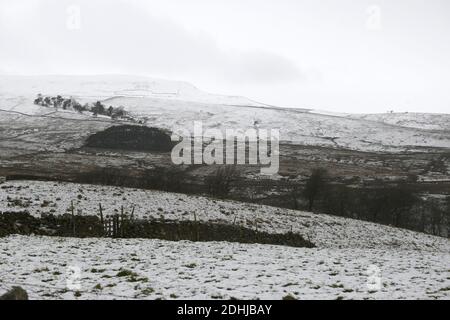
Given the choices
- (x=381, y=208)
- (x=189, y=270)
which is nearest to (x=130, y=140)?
(x=381, y=208)

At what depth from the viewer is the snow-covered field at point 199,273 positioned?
12.5 meters

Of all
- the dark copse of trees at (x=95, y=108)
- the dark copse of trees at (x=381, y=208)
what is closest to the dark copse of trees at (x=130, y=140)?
the dark copse of trees at (x=95, y=108)

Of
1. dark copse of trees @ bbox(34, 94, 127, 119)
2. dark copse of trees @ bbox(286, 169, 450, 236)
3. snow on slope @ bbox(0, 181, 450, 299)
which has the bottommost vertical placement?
dark copse of trees @ bbox(286, 169, 450, 236)

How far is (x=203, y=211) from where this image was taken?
1394 inches

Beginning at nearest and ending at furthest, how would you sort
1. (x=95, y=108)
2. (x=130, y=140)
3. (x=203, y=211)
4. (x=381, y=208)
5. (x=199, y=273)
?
(x=199, y=273), (x=203, y=211), (x=381, y=208), (x=130, y=140), (x=95, y=108)

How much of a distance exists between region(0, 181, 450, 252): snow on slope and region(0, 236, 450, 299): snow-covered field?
31.2 feet

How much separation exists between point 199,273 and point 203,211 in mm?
19917

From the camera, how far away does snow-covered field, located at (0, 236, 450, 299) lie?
12.5m

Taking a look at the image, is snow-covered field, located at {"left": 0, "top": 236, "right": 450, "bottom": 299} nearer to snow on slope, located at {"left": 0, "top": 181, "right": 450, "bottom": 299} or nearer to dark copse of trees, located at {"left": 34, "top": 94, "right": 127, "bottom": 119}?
snow on slope, located at {"left": 0, "top": 181, "right": 450, "bottom": 299}

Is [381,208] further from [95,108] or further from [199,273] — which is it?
[95,108]

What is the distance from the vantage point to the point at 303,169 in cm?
9744

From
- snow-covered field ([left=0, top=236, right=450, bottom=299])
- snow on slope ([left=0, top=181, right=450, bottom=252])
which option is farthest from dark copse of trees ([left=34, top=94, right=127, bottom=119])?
snow-covered field ([left=0, top=236, right=450, bottom=299])

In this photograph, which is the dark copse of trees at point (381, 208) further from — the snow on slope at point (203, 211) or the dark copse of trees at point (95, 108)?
the dark copse of trees at point (95, 108)
